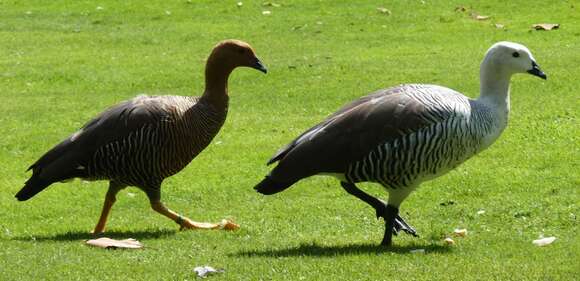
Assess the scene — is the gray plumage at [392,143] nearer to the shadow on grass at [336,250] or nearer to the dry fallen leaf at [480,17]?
the shadow on grass at [336,250]

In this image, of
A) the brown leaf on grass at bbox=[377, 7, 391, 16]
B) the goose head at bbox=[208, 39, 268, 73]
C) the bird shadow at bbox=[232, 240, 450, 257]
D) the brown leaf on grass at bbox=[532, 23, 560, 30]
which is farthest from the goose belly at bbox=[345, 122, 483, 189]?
the brown leaf on grass at bbox=[377, 7, 391, 16]

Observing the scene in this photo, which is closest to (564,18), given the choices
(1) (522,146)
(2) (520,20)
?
(2) (520,20)

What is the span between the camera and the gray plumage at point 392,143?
32.0 ft

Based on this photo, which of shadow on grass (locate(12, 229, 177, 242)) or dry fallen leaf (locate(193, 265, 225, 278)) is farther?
shadow on grass (locate(12, 229, 177, 242))

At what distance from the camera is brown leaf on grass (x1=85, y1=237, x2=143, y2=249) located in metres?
10.1

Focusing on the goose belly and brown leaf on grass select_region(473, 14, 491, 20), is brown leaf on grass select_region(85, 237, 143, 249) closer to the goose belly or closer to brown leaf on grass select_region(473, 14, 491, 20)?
the goose belly

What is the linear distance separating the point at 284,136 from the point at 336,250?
20.3 feet

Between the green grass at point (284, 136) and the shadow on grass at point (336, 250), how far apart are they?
1.2 inches

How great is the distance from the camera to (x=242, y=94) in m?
19.1

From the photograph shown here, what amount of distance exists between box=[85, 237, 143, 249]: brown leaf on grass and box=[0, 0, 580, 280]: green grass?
118 millimetres

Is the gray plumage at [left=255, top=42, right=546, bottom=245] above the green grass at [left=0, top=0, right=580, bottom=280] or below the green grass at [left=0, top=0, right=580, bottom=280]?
above

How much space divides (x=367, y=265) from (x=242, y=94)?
1033 cm

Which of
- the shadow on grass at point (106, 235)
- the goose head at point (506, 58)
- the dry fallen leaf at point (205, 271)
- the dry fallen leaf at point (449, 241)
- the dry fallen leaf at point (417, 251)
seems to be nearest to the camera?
the dry fallen leaf at point (205, 271)

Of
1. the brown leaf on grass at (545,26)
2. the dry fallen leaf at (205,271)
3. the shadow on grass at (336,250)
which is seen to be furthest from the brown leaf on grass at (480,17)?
the dry fallen leaf at (205,271)
